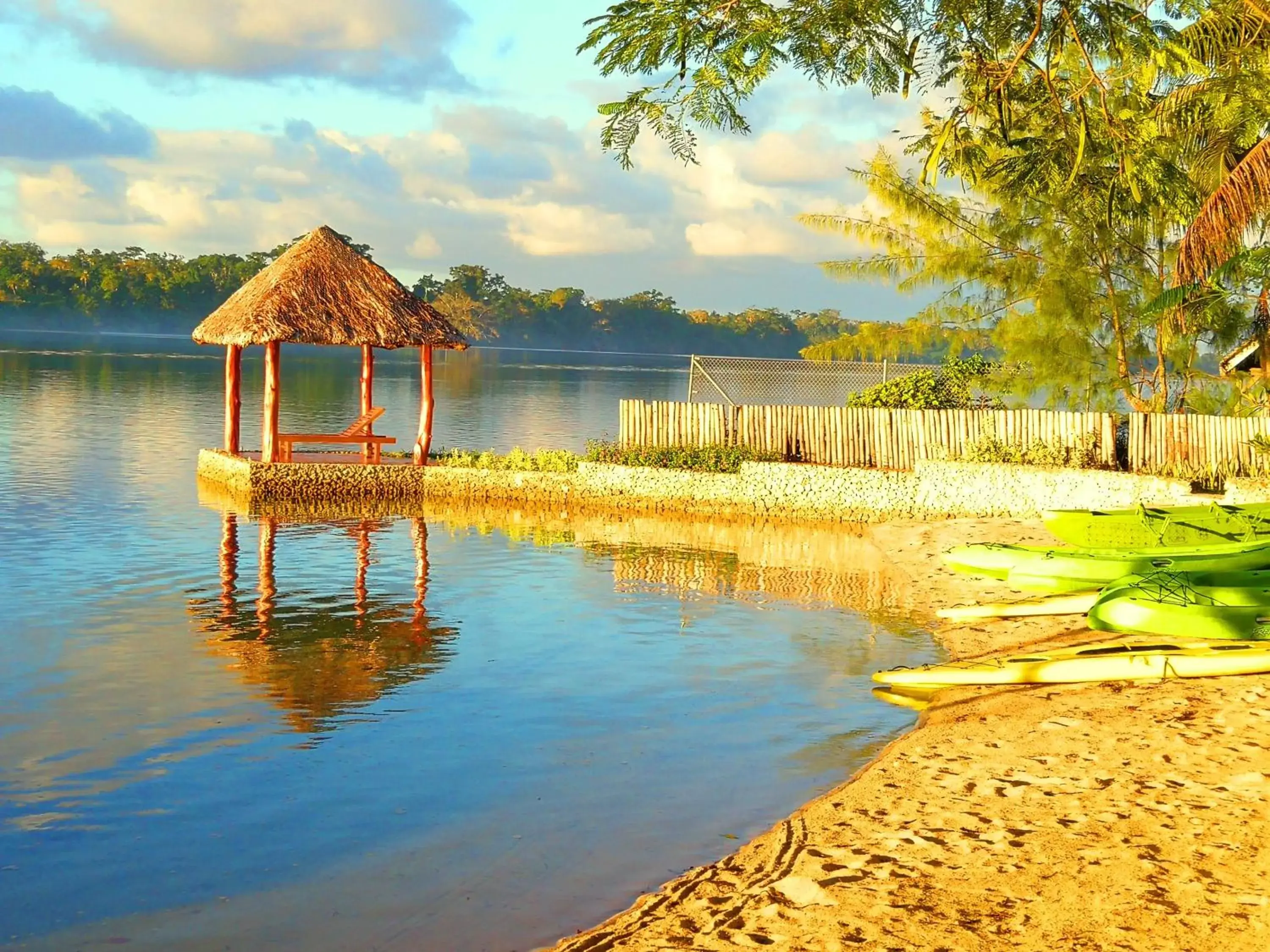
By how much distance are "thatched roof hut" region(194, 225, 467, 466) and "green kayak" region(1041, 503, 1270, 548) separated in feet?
38.6

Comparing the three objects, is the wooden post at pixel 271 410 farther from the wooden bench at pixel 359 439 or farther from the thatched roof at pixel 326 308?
the thatched roof at pixel 326 308

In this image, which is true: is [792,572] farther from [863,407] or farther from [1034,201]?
[1034,201]

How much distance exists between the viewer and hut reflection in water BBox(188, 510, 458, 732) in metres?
10.6

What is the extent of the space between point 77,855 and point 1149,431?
1792 cm

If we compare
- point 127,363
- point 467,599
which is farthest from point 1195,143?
point 127,363

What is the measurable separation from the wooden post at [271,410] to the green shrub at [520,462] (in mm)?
2862

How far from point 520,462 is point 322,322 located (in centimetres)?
428

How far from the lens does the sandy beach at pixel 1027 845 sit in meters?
5.77

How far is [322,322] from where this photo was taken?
77.4ft

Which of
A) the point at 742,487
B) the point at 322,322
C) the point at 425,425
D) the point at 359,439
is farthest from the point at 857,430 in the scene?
the point at 322,322

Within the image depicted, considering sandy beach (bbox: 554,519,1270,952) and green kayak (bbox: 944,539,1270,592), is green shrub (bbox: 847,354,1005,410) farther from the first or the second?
sandy beach (bbox: 554,519,1270,952)

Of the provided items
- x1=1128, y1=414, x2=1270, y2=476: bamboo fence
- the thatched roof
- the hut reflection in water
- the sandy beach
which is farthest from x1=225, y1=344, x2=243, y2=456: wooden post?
the sandy beach

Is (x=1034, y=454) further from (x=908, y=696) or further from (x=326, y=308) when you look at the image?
(x=326, y=308)

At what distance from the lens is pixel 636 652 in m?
12.6
